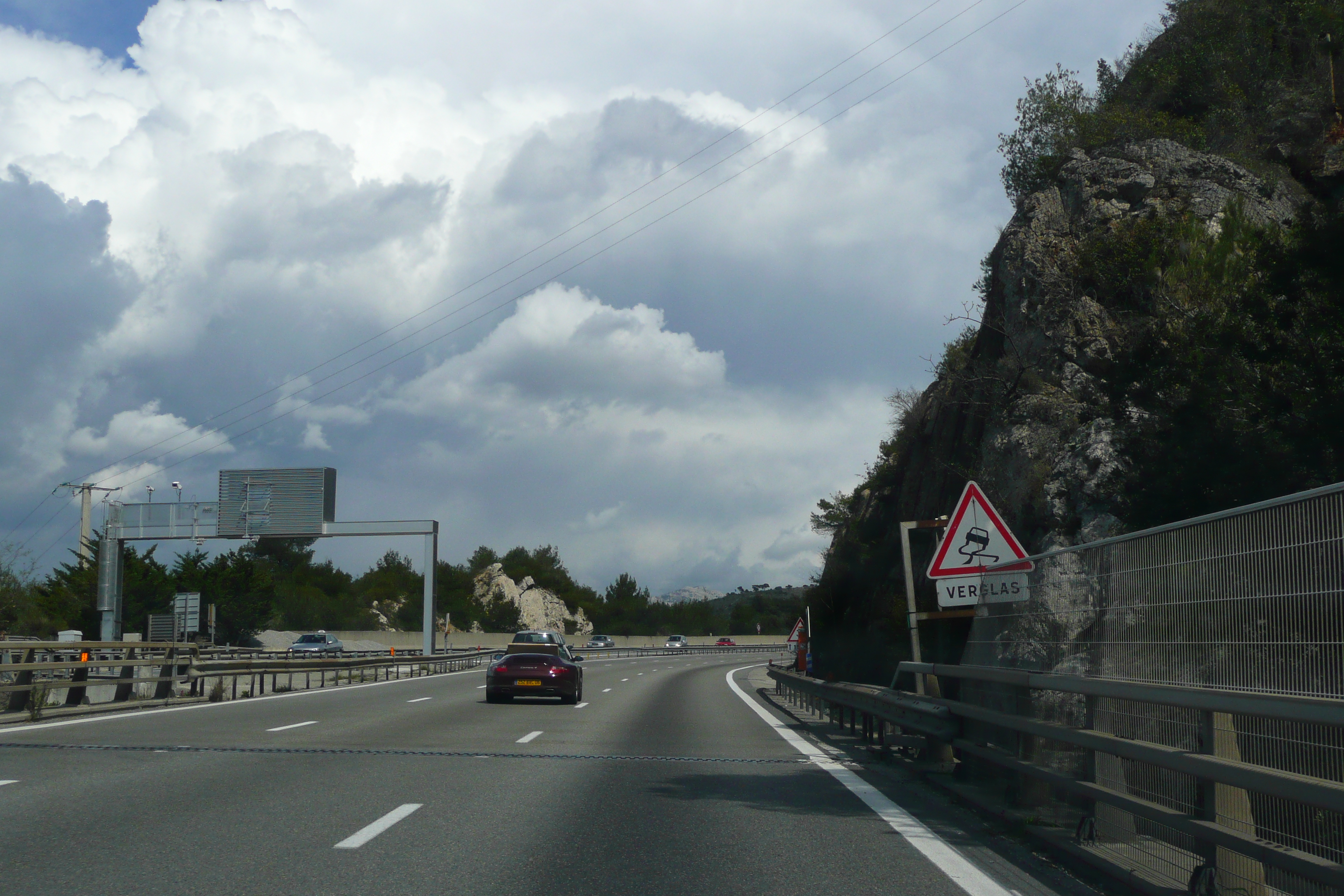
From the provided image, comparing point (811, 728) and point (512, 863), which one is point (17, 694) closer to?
point (811, 728)

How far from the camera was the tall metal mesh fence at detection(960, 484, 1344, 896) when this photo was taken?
5.01m

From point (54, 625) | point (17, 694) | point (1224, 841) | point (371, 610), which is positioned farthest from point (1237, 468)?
point (371, 610)

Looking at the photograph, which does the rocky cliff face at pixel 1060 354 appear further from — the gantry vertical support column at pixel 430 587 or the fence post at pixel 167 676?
the gantry vertical support column at pixel 430 587

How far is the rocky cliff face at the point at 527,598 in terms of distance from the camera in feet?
509

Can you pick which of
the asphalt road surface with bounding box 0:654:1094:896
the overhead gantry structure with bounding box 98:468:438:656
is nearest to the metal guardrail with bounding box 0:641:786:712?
the asphalt road surface with bounding box 0:654:1094:896

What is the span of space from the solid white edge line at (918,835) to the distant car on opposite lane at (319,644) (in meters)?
55.6

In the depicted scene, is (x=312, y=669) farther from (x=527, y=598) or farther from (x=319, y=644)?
(x=527, y=598)

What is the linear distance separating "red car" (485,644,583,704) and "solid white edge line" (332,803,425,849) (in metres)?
15.8

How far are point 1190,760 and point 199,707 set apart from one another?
844 inches

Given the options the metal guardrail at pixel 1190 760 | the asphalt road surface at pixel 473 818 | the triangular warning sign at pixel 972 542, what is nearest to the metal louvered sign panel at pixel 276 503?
the asphalt road surface at pixel 473 818

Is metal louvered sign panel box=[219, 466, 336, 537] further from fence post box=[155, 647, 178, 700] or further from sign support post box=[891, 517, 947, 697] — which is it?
sign support post box=[891, 517, 947, 697]

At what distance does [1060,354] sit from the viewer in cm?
3002

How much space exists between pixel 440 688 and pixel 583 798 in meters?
23.6

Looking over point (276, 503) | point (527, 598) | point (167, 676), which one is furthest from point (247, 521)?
point (527, 598)
